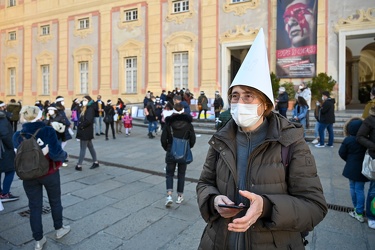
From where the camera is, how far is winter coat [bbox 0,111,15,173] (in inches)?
193

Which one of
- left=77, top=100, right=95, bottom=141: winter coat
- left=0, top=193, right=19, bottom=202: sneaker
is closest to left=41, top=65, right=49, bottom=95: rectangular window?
left=77, top=100, right=95, bottom=141: winter coat

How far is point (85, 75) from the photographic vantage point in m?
23.8

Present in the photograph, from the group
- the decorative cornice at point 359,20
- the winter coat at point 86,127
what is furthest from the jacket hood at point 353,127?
the decorative cornice at point 359,20

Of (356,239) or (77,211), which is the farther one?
(77,211)

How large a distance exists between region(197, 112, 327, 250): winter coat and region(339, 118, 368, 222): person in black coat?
284 centimetres

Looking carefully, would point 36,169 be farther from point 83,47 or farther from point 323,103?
point 83,47

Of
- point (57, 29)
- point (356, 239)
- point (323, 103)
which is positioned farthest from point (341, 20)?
point (57, 29)

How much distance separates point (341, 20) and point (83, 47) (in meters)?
18.3

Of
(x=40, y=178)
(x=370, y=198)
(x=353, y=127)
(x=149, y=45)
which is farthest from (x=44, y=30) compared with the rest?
(x=370, y=198)

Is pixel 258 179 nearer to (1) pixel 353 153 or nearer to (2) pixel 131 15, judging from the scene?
(1) pixel 353 153

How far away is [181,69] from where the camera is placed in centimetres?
1977

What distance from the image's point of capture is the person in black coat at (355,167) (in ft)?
13.2

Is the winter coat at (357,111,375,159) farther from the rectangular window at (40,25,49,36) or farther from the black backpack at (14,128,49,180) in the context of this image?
the rectangular window at (40,25,49,36)

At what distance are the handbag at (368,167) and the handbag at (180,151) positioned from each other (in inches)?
101
